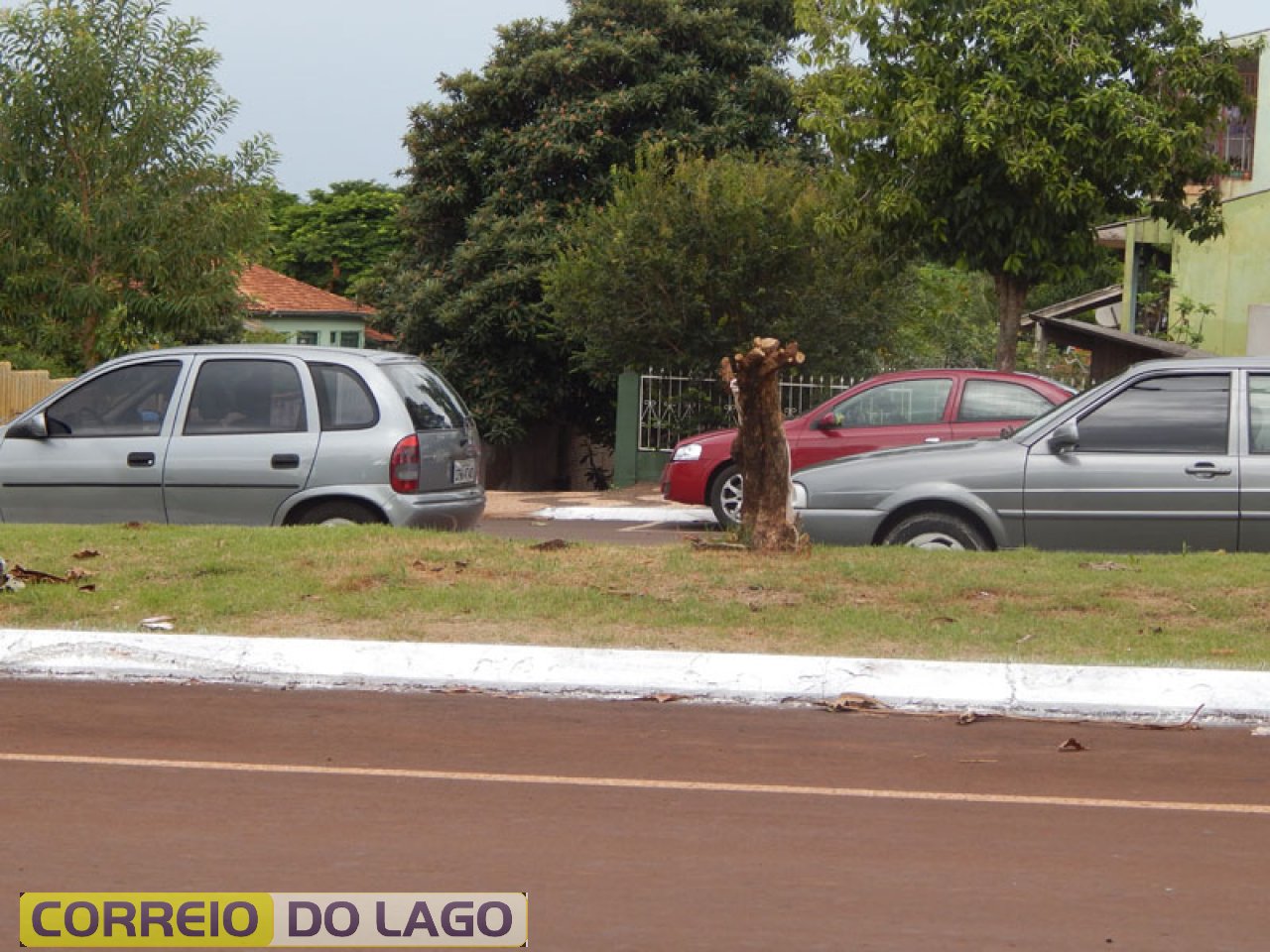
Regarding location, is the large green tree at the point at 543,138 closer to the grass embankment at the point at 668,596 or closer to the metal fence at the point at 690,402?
the metal fence at the point at 690,402

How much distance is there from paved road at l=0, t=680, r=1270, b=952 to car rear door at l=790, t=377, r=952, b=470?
880 cm

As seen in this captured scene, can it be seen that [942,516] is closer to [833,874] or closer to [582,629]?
[582,629]

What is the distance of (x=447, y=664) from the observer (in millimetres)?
8258

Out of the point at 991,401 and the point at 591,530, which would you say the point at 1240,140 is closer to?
the point at 991,401

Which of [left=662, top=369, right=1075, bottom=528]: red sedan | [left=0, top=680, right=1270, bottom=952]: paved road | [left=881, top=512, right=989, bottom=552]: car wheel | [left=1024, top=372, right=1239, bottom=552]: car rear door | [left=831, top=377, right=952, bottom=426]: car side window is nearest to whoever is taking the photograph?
[left=0, top=680, right=1270, bottom=952]: paved road

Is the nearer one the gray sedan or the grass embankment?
the grass embankment

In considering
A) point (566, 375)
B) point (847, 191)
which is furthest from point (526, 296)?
point (847, 191)

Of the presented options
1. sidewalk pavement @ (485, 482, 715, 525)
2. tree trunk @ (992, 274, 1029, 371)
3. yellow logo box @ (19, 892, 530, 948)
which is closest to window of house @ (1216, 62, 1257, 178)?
tree trunk @ (992, 274, 1029, 371)

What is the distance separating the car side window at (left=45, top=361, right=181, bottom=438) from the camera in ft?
39.2

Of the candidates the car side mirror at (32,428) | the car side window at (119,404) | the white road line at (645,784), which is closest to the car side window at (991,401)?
the car side window at (119,404)

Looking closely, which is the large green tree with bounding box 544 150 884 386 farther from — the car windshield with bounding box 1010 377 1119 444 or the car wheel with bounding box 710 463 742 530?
the car windshield with bounding box 1010 377 1119 444

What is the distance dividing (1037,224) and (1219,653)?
13.1 metres

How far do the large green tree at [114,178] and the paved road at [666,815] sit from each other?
16.3 m

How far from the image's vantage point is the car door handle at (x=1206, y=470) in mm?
10781
